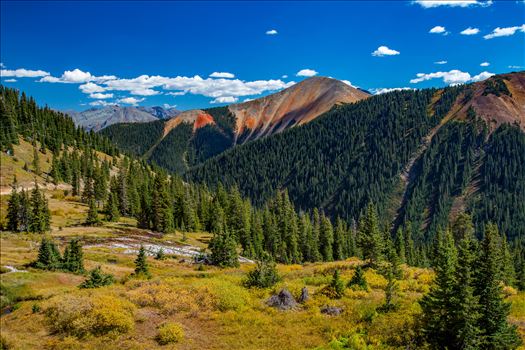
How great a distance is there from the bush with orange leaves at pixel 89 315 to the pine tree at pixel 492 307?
72.9ft

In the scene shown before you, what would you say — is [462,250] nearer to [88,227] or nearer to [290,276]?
[290,276]

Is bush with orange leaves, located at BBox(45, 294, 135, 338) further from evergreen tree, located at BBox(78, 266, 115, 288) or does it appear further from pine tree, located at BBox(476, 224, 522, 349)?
pine tree, located at BBox(476, 224, 522, 349)

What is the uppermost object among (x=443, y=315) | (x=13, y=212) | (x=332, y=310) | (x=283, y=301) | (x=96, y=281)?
(x=13, y=212)

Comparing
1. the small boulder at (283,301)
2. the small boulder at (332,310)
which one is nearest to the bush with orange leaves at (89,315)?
the small boulder at (283,301)

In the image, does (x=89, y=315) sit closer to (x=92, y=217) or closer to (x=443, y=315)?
(x=443, y=315)

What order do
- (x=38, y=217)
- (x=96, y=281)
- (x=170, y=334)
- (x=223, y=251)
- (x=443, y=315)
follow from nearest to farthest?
(x=443, y=315) → (x=170, y=334) → (x=96, y=281) → (x=223, y=251) → (x=38, y=217)

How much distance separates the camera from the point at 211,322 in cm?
2917

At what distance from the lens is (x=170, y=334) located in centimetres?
2581

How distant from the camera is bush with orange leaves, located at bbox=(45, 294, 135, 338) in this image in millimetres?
27234

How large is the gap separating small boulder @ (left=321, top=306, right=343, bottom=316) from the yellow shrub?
11.0 meters

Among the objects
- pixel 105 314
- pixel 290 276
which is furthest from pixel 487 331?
pixel 290 276

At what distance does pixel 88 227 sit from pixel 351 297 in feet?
245

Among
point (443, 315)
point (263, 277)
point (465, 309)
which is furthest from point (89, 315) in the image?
point (465, 309)

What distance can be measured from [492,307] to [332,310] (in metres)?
11.9
